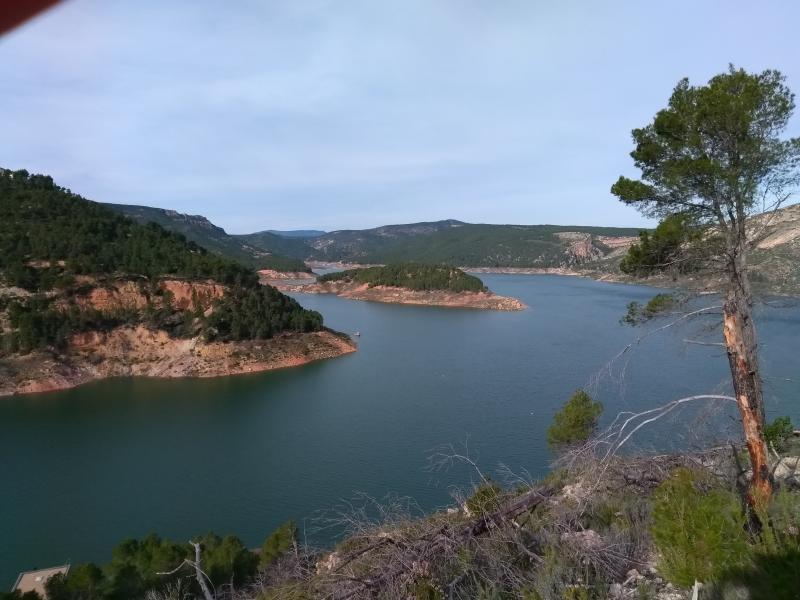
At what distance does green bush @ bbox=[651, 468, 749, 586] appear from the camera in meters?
2.88

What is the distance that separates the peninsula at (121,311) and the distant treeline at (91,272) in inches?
2.7

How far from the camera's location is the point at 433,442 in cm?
1944

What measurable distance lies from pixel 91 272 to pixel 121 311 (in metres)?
3.41

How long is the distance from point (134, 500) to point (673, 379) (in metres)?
22.7

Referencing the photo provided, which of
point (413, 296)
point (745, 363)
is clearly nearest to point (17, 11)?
point (745, 363)

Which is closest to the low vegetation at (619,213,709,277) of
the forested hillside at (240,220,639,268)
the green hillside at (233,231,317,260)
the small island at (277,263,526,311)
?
the small island at (277,263,526,311)

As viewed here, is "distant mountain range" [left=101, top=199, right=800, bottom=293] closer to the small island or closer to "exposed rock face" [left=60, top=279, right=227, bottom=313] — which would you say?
the small island

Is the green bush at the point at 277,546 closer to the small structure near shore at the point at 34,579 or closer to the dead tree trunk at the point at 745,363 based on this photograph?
the small structure near shore at the point at 34,579

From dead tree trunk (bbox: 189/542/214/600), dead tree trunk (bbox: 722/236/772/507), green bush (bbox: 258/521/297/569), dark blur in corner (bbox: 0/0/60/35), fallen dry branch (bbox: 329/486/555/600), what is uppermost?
dark blur in corner (bbox: 0/0/60/35)

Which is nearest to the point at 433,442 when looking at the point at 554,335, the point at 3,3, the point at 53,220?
the point at 3,3

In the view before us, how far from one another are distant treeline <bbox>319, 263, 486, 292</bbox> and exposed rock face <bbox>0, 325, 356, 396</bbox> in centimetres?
3195

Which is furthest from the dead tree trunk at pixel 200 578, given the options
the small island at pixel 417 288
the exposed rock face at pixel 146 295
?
the small island at pixel 417 288

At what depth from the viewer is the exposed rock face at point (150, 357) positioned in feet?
99.2

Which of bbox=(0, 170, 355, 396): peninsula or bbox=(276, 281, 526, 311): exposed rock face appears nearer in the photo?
bbox=(0, 170, 355, 396): peninsula
